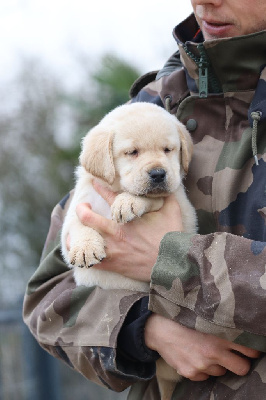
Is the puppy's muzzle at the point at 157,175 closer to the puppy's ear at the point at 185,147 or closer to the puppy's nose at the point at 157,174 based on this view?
the puppy's nose at the point at 157,174

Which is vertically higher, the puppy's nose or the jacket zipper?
the jacket zipper

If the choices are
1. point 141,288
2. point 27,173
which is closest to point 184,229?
point 141,288

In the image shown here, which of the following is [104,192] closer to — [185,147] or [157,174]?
[157,174]

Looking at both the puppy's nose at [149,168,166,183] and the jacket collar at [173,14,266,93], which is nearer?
the jacket collar at [173,14,266,93]

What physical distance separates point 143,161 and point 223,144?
1.20 feet

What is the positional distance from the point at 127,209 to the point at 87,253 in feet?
0.79

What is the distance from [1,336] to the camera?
22.5ft

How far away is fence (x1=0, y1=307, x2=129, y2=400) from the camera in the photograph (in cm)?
670

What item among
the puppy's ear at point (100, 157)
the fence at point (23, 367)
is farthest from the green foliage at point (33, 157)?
the puppy's ear at point (100, 157)

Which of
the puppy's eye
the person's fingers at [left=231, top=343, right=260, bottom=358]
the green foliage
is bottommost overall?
the green foliage

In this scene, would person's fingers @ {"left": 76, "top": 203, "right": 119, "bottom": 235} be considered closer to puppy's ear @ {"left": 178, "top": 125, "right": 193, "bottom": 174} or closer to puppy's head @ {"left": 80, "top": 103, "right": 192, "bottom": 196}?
puppy's head @ {"left": 80, "top": 103, "right": 192, "bottom": 196}

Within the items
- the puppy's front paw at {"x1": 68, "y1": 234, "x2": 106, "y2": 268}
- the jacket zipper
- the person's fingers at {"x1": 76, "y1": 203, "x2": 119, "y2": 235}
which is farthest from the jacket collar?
the puppy's front paw at {"x1": 68, "y1": 234, "x2": 106, "y2": 268}

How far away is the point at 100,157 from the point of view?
310cm

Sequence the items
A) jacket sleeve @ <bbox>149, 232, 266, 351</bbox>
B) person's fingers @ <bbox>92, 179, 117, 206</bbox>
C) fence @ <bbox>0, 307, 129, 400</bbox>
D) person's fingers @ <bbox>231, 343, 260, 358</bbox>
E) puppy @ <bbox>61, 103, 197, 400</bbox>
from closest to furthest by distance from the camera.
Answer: jacket sleeve @ <bbox>149, 232, 266, 351</bbox>
person's fingers @ <bbox>231, 343, 260, 358</bbox>
puppy @ <bbox>61, 103, 197, 400</bbox>
person's fingers @ <bbox>92, 179, 117, 206</bbox>
fence @ <bbox>0, 307, 129, 400</bbox>
